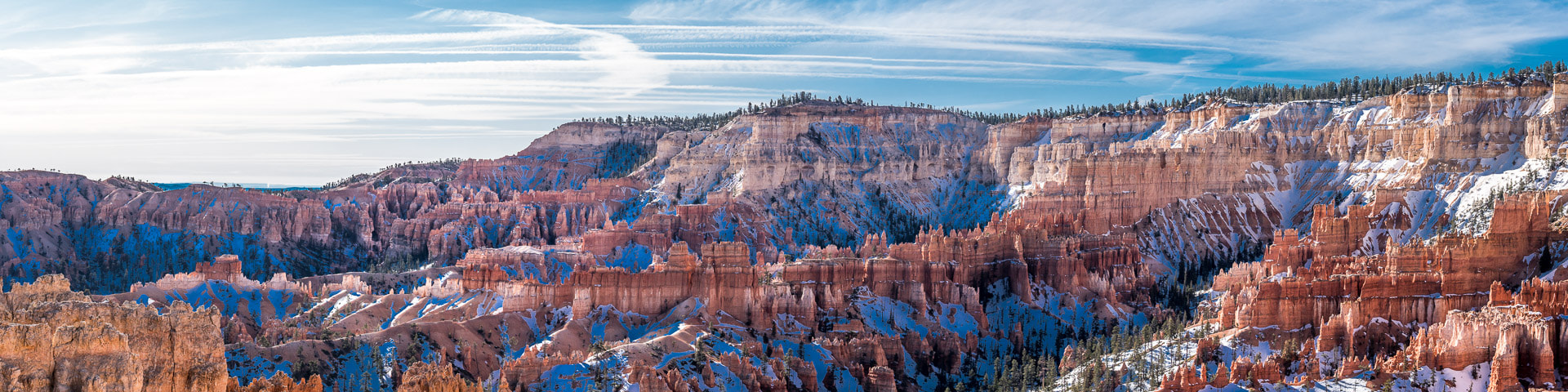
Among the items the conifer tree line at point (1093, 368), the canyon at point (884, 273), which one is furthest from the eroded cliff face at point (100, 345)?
the conifer tree line at point (1093, 368)

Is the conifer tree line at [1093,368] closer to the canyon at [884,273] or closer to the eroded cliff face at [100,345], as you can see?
the canyon at [884,273]

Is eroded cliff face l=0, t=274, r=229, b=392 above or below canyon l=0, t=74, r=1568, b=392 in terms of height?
above

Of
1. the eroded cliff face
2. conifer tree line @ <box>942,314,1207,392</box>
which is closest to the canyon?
the eroded cliff face

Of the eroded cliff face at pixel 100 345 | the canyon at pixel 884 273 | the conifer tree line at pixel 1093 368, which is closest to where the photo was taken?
the eroded cliff face at pixel 100 345

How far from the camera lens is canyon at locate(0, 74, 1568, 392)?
7044 cm

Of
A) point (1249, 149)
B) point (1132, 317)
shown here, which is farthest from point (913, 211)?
point (1132, 317)

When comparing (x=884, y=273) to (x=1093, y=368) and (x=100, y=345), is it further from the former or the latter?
(x=100, y=345)

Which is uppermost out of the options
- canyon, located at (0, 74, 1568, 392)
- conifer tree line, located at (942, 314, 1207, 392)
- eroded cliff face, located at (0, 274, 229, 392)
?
eroded cliff face, located at (0, 274, 229, 392)

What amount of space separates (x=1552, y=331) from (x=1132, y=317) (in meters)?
46.6

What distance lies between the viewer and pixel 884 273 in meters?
116

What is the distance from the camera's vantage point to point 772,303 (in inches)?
4028

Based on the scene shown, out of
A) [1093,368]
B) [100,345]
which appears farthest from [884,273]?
[100,345]

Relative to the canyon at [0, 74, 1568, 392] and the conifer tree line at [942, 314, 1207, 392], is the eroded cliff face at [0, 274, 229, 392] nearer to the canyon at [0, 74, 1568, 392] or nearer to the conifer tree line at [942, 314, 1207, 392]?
the canyon at [0, 74, 1568, 392]

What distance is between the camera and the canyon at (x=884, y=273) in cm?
7044
